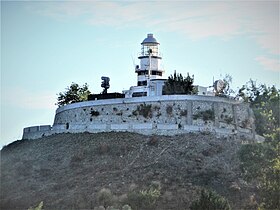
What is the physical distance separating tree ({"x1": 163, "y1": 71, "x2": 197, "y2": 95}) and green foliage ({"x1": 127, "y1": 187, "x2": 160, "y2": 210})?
16.2m

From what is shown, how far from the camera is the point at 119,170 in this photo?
200 ft

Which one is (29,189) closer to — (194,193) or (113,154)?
(113,154)

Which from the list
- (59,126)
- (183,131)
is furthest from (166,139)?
(59,126)

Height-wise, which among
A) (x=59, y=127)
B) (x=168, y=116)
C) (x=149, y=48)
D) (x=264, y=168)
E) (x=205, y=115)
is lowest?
(x=264, y=168)

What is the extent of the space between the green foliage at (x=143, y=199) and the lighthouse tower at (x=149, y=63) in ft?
75.9

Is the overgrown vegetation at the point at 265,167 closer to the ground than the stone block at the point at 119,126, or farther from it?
closer to the ground

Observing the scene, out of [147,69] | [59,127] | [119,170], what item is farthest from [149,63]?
[119,170]

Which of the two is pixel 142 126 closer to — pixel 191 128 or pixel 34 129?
pixel 191 128

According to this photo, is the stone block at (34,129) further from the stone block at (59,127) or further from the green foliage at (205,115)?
the green foliage at (205,115)

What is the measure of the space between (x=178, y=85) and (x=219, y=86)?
541 centimetres

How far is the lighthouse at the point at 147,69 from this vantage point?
75500 mm

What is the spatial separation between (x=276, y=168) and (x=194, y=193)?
749cm

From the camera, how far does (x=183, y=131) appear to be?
64875 millimetres

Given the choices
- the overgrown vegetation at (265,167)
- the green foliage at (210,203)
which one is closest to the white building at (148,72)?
the overgrown vegetation at (265,167)
